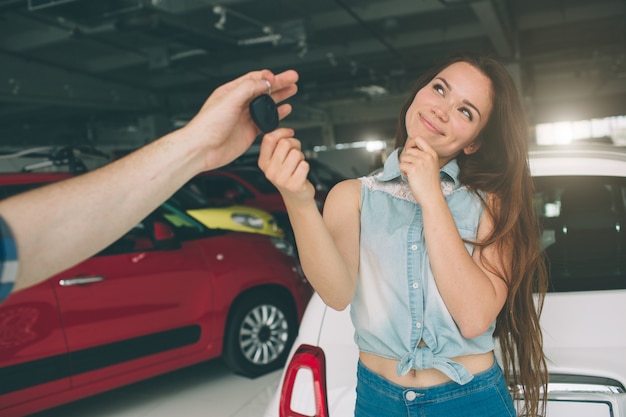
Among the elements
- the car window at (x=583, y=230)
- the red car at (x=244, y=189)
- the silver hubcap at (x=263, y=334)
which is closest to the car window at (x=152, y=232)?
the silver hubcap at (x=263, y=334)

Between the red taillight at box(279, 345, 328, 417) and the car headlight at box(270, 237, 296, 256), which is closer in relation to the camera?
the red taillight at box(279, 345, 328, 417)

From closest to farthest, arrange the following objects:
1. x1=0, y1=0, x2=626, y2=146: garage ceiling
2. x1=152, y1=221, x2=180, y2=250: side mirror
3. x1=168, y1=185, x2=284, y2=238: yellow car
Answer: x1=152, y1=221, x2=180, y2=250: side mirror
x1=168, y1=185, x2=284, y2=238: yellow car
x1=0, y1=0, x2=626, y2=146: garage ceiling

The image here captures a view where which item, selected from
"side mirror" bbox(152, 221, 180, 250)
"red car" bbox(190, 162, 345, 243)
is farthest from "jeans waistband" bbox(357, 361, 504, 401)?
"red car" bbox(190, 162, 345, 243)

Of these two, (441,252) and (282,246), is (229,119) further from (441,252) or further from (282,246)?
(282,246)

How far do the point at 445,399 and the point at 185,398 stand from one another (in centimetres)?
309

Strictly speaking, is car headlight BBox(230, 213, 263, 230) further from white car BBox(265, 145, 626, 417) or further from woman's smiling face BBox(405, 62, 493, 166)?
woman's smiling face BBox(405, 62, 493, 166)

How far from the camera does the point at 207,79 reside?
737 inches

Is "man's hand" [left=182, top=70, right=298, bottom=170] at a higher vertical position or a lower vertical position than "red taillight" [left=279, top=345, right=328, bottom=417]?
higher

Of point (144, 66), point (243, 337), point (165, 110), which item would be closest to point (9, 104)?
point (165, 110)

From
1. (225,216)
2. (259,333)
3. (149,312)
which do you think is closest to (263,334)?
(259,333)

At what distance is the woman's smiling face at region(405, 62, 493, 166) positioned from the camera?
1363 millimetres

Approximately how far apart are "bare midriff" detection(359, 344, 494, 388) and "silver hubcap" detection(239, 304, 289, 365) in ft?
9.85

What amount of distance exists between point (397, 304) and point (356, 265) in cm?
14

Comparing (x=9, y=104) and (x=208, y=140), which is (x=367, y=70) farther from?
(x=208, y=140)
